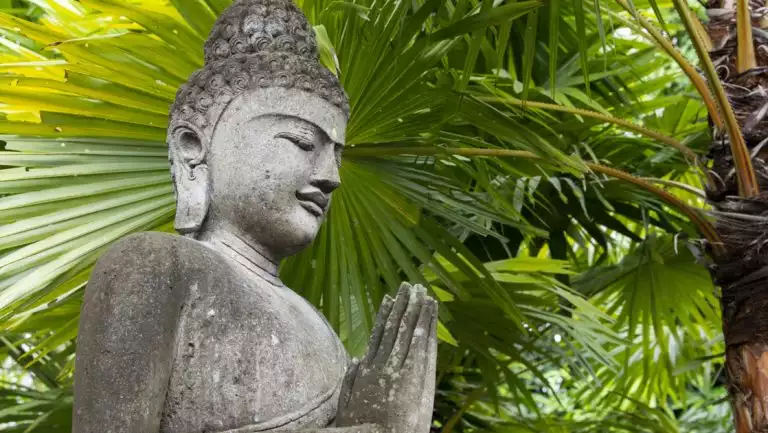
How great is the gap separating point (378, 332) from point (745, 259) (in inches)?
111

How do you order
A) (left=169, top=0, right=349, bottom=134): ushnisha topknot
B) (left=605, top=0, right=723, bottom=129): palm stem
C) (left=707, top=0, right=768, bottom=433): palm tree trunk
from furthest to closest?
(left=605, top=0, right=723, bottom=129): palm stem < (left=707, top=0, right=768, bottom=433): palm tree trunk < (left=169, top=0, right=349, bottom=134): ushnisha topknot

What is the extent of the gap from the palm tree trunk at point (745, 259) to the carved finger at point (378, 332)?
267 cm

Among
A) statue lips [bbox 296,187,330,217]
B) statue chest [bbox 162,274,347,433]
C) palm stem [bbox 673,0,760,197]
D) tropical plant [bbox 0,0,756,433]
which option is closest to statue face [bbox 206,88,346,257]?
statue lips [bbox 296,187,330,217]

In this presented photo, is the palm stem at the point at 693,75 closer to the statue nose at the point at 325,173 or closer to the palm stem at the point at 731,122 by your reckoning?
the palm stem at the point at 731,122

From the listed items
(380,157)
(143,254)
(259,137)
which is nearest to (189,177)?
(259,137)

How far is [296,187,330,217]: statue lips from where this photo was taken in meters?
3.08

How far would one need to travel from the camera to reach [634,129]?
5.68m

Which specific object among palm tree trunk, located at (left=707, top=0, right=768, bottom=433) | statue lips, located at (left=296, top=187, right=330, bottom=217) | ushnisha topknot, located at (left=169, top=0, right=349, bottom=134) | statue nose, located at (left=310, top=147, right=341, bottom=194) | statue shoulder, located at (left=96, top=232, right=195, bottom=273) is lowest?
palm tree trunk, located at (left=707, top=0, right=768, bottom=433)

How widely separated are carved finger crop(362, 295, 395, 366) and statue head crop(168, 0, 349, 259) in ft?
1.11

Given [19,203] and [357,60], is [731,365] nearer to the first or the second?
[357,60]

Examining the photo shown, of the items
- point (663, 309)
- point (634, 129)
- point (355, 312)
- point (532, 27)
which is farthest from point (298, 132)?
point (663, 309)

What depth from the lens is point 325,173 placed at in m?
3.12

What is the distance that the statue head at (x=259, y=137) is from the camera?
3061 millimetres

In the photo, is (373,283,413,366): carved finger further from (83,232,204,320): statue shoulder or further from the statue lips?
(83,232,204,320): statue shoulder
